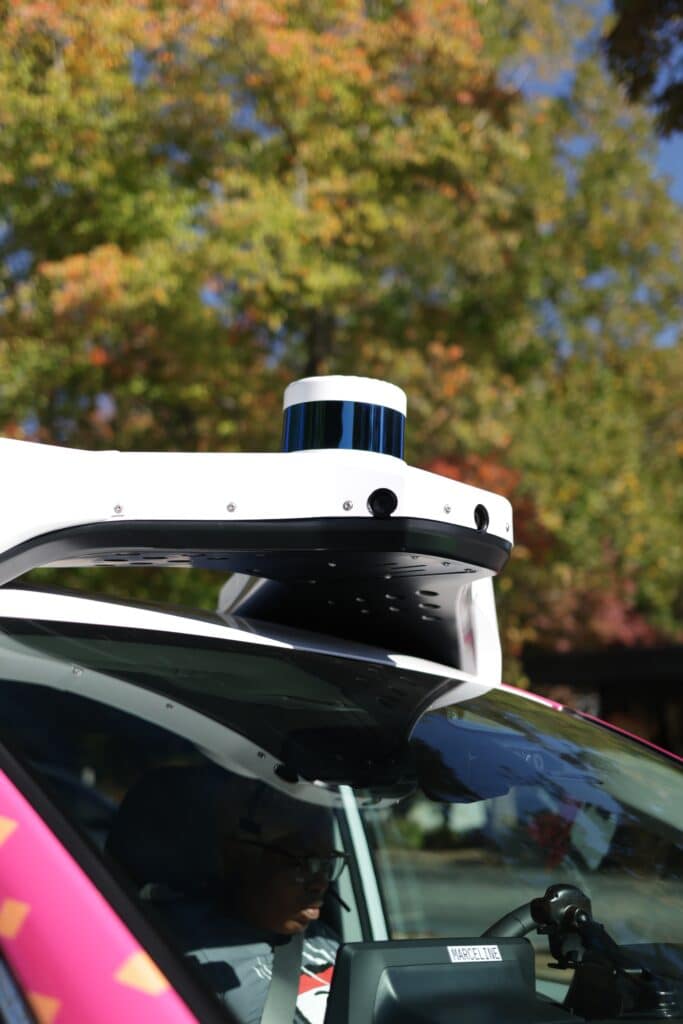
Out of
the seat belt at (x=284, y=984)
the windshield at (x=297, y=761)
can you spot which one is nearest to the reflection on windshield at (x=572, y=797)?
the windshield at (x=297, y=761)

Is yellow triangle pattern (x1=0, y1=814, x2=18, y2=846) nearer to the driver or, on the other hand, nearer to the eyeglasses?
the driver

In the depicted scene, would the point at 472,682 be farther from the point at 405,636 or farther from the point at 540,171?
the point at 540,171

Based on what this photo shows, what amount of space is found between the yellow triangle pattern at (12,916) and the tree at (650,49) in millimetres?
6502

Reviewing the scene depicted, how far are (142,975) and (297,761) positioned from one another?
75 centimetres

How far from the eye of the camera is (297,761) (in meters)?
1.85


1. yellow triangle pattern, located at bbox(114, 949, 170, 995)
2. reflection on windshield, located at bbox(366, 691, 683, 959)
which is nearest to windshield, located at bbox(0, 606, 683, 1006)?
reflection on windshield, located at bbox(366, 691, 683, 959)

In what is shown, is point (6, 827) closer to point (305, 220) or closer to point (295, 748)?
point (295, 748)

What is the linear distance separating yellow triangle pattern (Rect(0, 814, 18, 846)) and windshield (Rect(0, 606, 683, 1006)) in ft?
0.88


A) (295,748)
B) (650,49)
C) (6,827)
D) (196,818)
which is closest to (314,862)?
(196,818)

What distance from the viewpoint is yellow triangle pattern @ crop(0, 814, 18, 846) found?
1218 mm

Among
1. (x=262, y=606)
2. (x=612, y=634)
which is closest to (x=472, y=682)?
(x=262, y=606)

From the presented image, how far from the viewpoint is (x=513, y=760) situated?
1.93m

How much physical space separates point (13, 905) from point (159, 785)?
868 millimetres

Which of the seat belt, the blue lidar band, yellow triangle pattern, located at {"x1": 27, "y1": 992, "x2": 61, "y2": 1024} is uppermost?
the blue lidar band
